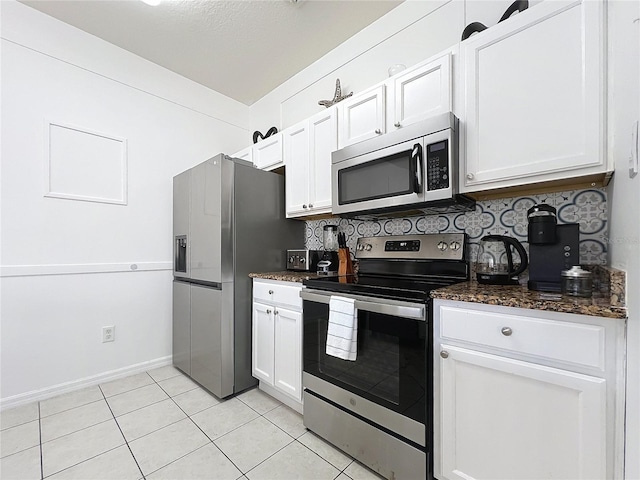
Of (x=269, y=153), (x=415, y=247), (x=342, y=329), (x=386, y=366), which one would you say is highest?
(x=269, y=153)

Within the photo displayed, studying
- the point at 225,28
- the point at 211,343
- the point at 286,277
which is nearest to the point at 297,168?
the point at 286,277

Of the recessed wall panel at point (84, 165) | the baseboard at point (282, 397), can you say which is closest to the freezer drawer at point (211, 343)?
the baseboard at point (282, 397)

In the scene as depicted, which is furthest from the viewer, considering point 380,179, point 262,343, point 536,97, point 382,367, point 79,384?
point 79,384

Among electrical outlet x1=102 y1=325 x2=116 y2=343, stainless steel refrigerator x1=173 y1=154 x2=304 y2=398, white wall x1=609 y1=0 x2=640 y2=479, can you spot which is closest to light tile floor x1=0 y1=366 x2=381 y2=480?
stainless steel refrigerator x1=173 y1=154 x2=304 y2=398

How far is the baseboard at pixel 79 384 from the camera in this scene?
6.47 ft

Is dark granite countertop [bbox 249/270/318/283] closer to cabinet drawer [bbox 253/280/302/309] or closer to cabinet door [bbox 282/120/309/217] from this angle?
cabinet drawer [bbox 253/280/302/309]

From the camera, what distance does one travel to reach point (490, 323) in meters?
1.05

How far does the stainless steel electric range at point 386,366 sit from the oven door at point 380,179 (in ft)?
1.21

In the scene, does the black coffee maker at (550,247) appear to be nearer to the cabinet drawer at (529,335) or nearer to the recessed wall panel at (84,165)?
the cabinet drawer at (529,335)

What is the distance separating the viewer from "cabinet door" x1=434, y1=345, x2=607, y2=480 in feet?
2.86

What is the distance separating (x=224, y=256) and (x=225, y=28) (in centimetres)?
182

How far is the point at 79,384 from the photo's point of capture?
7.32 feet

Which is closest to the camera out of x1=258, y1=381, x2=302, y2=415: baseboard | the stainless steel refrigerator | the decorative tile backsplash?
the decorative tile backsplash

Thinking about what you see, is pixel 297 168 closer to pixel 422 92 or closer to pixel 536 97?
pixel 422 92
